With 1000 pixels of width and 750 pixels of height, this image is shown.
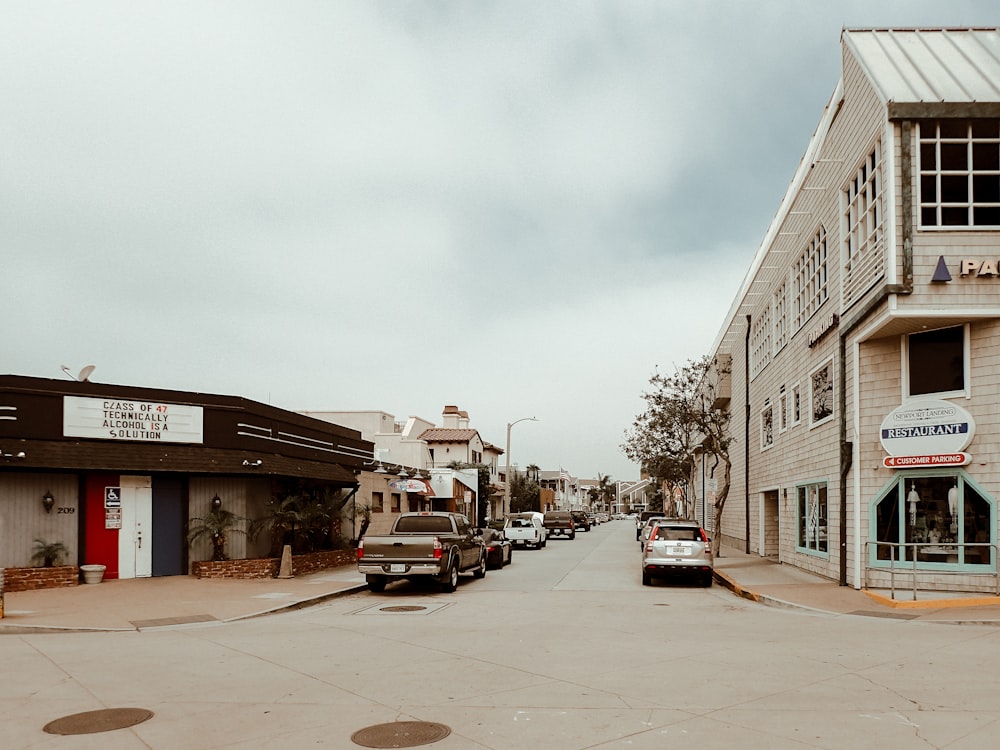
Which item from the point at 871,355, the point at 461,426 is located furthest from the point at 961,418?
the point at 461,426

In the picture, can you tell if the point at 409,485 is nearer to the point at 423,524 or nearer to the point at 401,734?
the point at 423,524

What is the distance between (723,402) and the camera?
40781 millimetres

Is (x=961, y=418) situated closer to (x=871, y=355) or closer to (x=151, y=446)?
(x=871, y=355)

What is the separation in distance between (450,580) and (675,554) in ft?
18.2

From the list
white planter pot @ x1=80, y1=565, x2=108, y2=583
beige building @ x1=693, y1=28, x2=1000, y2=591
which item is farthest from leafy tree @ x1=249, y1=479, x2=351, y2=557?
beige building @ x1=693, y1=28, x2=1000, y2=591

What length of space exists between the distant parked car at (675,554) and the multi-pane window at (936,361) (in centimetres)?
634

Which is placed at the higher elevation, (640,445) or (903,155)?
(903,155)

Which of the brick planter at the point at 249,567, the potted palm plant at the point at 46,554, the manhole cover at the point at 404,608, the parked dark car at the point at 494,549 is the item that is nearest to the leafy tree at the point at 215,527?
the brick planter at the point at 249,567

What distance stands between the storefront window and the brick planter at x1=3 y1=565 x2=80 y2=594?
16.7 metres

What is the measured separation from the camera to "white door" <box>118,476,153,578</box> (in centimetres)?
2072

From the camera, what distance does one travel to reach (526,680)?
952 cm

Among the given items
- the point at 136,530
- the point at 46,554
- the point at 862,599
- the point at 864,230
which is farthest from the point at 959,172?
the point at 46,554

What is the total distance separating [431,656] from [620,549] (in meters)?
31.8

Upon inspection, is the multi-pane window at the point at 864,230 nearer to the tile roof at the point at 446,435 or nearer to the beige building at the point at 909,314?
the beige building at the point at 909,314
